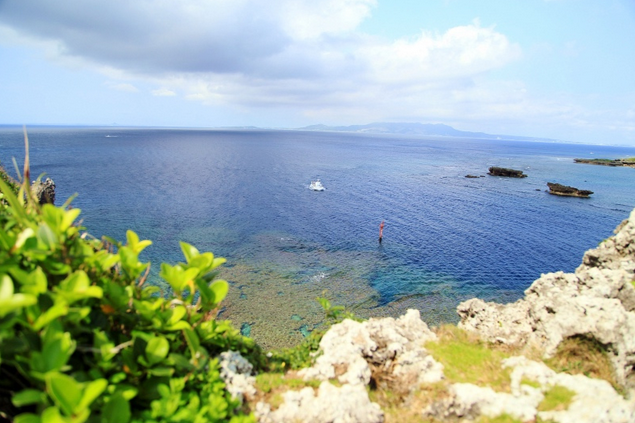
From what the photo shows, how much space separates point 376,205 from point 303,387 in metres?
58.1

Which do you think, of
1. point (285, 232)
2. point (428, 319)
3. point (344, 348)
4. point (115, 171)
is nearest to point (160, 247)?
point (285, 232)

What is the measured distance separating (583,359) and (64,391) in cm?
1376

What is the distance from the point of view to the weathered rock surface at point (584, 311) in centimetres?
1005

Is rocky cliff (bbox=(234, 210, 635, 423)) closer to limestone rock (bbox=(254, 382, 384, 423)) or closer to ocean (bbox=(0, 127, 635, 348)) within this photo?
limestone rock (bbox=(254, 382, 384, 423))

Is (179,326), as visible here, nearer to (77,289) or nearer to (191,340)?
(191,340)

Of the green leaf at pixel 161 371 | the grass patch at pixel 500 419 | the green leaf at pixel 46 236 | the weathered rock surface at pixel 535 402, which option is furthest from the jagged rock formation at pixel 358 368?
the green leaf at pixel 46 236

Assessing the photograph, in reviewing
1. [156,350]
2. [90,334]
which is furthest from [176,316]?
[90,334]

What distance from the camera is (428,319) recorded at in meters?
27.7

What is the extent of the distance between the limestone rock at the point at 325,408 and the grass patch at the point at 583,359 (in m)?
7.15

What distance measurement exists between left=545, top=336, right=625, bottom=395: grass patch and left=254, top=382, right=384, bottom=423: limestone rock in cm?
715

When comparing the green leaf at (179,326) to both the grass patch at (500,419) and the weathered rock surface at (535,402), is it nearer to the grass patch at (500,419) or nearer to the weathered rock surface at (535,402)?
the weathered rock surface at (535,402)

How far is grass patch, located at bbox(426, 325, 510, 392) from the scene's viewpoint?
355 inches

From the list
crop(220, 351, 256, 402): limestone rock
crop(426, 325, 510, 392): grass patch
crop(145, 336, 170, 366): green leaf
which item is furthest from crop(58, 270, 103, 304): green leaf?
crop(426, 325, 510, 392): grass patch

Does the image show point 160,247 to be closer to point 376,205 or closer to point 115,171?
point 376,205
